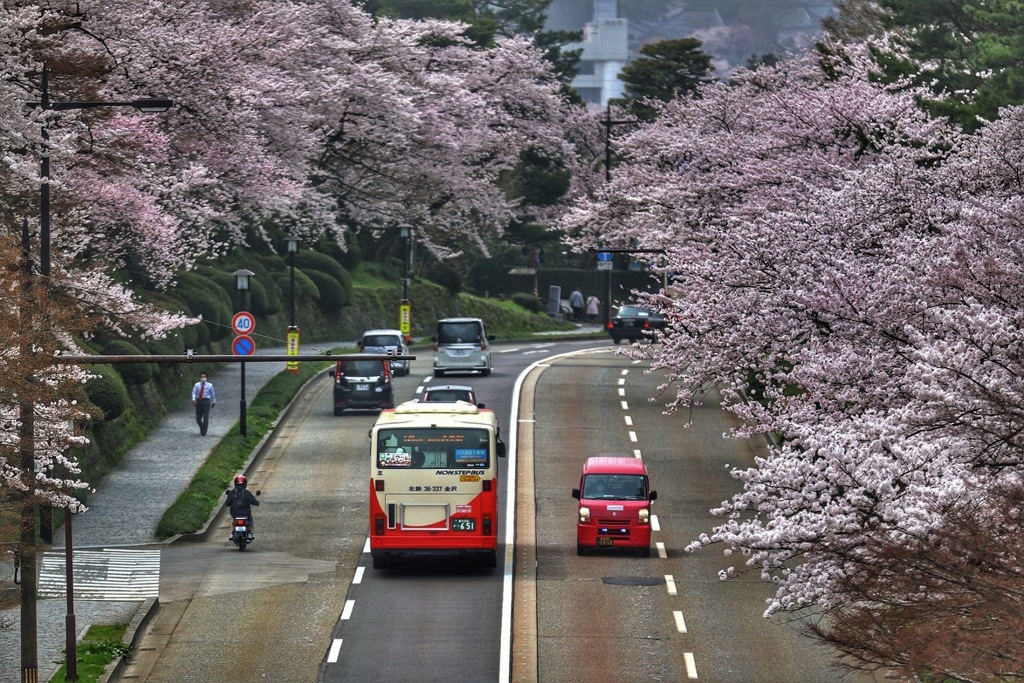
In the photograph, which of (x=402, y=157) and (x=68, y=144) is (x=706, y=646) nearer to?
(x=68, y=144)

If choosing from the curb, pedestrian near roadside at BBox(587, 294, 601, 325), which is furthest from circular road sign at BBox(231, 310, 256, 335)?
pedestrian near roadside at BBox(587, 294, 601, 325)

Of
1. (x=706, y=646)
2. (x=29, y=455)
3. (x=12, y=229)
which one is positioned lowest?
(x=706, y=646)

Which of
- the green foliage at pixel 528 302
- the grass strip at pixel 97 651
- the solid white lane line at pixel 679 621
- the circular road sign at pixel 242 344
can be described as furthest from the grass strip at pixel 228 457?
the green foliage at pixel 528 302

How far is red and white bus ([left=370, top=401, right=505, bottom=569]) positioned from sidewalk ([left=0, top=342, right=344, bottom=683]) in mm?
5001

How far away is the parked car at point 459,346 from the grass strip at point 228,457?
16.1 ft

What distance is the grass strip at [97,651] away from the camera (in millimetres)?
25812

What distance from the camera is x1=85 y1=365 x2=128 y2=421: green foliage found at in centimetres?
4206

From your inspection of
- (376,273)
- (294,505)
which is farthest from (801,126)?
(376,273)

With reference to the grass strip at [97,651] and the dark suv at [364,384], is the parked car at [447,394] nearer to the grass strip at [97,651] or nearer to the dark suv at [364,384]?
the dark suv at [364,384]

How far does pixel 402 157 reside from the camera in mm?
68188

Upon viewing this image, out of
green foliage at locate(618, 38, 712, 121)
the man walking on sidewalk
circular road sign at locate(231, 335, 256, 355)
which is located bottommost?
the man walking on sidewalk

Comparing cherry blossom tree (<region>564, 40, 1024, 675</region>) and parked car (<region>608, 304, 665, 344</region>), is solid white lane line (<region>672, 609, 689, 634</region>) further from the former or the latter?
parked car (<region>608, 304, 665, 344</region>)

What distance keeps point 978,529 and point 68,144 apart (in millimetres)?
20129

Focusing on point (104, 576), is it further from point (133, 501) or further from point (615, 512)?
point (615, 512)
